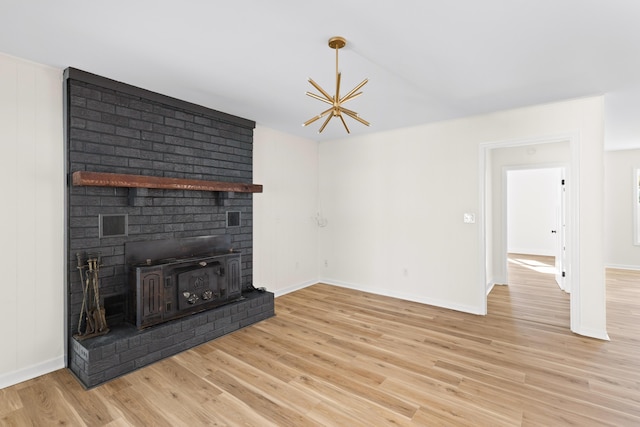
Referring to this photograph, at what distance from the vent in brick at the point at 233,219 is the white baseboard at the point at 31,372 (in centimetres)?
205

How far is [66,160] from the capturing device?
274 centimetres

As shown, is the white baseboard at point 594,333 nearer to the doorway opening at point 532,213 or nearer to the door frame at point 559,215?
the door frame at point 559,215

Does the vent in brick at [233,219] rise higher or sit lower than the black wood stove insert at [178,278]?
higher

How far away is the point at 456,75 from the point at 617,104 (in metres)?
2.43

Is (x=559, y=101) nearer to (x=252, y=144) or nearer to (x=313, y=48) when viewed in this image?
(x=313, y=48)

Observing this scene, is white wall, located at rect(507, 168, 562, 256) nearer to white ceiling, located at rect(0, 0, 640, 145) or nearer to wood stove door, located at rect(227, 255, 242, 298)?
white ceiling, located at rect(0, 0, 640, 145)

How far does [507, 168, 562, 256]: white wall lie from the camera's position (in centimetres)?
863

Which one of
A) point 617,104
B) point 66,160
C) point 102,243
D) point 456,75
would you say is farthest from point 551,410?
point 66,160

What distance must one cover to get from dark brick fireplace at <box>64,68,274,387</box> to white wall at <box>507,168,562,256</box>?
26.5 ft

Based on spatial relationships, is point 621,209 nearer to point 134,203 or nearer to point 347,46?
point 347,46

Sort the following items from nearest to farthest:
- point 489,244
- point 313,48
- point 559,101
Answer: point 313,48 < point 559,101 < point 489,244

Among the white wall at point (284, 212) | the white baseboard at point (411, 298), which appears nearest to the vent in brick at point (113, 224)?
the white wall at point (284, 212)

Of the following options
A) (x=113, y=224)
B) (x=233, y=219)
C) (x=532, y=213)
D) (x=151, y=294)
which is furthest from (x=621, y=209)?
(x=113, y=224)

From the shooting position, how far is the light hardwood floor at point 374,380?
6.90 ft
